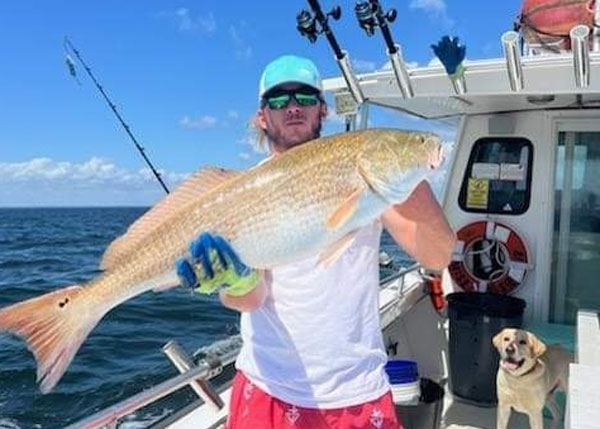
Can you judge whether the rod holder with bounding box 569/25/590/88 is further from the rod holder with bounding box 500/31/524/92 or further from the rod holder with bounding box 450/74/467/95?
the rod holder with bounding box 450/74/467/95

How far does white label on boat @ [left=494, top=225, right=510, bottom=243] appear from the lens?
5.18m

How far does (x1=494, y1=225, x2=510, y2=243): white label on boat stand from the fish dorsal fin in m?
3.71

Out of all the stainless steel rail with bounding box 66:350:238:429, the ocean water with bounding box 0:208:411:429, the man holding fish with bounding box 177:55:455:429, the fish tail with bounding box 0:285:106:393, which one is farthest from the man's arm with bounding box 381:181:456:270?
the ocean water with bounding box 0:208:411:429

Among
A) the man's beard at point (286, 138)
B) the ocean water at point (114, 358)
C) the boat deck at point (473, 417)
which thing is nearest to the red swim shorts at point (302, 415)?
the man's beard at point (286, 138)

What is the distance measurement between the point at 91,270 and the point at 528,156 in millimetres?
14160

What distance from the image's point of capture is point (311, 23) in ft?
11.8

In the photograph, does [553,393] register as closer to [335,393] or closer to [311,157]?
[335,393]

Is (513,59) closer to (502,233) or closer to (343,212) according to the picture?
(502,233)

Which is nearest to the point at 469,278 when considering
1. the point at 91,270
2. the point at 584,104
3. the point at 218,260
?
the point at 584,104

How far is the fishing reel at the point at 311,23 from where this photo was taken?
359 centimetres

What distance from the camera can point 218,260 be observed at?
68.4 inches

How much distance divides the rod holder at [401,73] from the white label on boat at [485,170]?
146cm

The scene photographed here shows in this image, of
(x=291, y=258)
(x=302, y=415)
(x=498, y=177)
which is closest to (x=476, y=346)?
(x=498, y=177)

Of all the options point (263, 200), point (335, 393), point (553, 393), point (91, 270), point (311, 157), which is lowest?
point (91, 270)
